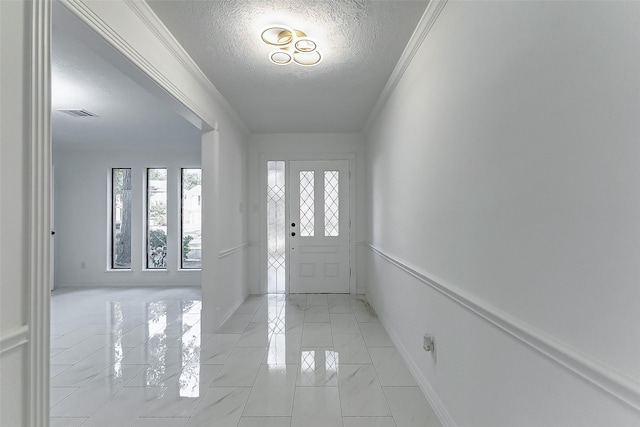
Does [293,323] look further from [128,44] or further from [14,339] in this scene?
[128,44]


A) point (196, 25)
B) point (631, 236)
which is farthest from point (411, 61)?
point (631, 236)

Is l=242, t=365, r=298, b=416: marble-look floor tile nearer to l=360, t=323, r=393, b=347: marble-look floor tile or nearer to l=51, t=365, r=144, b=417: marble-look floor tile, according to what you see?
l=360, t=323, r=393, b=347: marble-look floor tile

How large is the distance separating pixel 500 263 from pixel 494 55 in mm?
868

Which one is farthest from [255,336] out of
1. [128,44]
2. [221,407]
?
[128,44]

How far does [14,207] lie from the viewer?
1.11m

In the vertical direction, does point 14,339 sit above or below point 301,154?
below

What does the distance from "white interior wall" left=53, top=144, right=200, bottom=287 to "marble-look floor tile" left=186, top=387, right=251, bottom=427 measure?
3879 mm

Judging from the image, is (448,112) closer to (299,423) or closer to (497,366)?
(497,366)

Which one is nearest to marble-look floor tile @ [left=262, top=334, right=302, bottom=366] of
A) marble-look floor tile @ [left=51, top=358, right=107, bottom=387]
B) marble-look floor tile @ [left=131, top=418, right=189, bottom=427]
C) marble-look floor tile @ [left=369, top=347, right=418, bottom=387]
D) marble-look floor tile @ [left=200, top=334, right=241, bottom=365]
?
marble-look floor tile @ [left=200, top=334, right=241, bottom=365]

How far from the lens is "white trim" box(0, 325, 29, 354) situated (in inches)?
41.8

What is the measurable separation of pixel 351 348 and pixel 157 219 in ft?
15.2

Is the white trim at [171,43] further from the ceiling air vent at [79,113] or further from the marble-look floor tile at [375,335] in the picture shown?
the marble-look floor tile at [375,335]

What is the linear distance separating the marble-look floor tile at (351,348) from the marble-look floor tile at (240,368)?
705 millimetres

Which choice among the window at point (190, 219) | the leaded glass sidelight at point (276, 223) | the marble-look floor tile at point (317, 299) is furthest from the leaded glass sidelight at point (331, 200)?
the window at point (190, 219)
